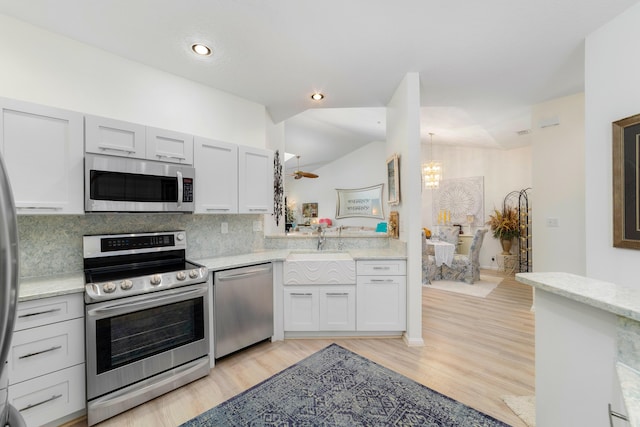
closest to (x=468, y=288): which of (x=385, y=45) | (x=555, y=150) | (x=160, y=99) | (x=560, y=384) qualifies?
(x=555, y=150)

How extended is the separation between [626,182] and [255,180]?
296 cm

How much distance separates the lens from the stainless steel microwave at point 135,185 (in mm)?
1874

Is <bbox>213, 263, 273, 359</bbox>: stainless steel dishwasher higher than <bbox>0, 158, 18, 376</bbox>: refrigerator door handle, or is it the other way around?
<bbox>0, 158, 18, 376</bbox>: refrigerator door handle

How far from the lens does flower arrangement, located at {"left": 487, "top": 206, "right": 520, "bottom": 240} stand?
18.0ft

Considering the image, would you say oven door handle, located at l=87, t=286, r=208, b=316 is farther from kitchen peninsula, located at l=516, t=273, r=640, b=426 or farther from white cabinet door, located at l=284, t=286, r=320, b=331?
kitchen peninsula, located at l=516, t=273, r=640, b=426

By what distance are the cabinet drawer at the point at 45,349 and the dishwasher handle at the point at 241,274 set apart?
0.92m

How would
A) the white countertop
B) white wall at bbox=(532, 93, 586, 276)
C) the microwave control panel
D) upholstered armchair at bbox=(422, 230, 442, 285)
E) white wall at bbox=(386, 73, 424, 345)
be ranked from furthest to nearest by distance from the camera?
1. upholstered armchair at bbox=(422, 230, 442, 285)
2. white wall at bbox=(532, 93, 586, 276)
3. white wall at bbox=(386, 73, 424, 345)
4. the microwave control panel
5. the white countertop

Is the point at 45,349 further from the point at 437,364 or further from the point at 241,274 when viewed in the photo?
the point at 437,364

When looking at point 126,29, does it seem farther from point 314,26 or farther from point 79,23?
point 314,26

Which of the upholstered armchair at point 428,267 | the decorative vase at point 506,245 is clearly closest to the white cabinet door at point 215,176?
the upholstered armchair at point 428,267

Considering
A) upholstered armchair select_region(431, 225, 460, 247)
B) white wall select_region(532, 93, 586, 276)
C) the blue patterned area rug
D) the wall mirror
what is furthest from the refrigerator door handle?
the wall mirror

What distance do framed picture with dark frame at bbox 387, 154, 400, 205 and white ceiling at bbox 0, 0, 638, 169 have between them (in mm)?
791

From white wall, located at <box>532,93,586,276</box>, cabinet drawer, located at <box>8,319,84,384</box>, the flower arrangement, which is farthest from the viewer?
the flower arrangement

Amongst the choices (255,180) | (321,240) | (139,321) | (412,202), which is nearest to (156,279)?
(139,321)
